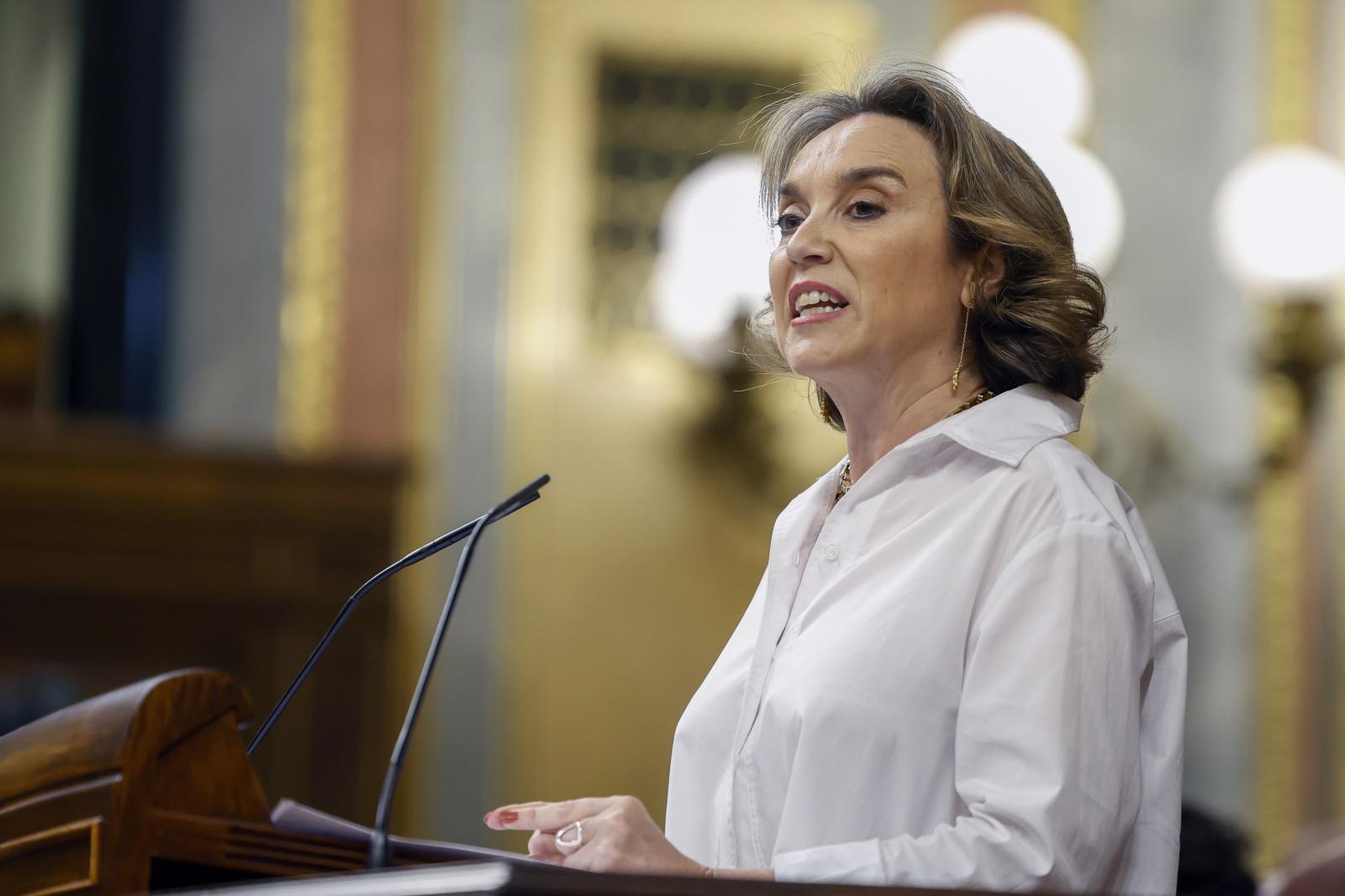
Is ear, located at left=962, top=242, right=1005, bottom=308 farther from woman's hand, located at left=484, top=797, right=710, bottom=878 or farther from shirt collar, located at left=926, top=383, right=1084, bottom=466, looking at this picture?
woman's hand, located at left=484, top=797, right=710, bottom=878

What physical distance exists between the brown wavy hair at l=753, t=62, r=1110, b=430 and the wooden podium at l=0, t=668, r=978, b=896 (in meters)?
0.76

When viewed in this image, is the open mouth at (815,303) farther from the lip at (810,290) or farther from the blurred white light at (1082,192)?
the blurred white light at (1082,192)

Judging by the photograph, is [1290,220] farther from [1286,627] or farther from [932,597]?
[932,597]

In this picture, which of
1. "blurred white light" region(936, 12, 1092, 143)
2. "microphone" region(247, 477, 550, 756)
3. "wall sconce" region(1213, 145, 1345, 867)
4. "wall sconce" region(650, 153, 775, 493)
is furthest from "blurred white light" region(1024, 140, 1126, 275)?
"microphone" region(247, 477, 550, 756)

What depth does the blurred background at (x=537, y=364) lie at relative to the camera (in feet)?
14.7

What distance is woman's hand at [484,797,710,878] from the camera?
1.28m

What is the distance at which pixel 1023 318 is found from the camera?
1616mm

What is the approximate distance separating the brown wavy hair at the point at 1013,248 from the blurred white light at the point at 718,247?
1.98 meters

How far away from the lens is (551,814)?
1.35m

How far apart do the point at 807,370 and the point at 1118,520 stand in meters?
0.35

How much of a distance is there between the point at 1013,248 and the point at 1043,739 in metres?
0.53

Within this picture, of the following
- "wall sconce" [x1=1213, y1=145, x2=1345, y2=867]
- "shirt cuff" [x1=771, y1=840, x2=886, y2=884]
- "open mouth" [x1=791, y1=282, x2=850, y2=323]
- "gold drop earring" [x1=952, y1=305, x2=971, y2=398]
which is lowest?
"wall sconce" [x1=1213, y1=145, x2=1345, y2=867]

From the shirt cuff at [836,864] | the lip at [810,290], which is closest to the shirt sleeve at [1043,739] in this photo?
the shirt cuff at [836,864]

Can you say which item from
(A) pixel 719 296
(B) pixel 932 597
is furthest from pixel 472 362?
(B) pixel 932 597
